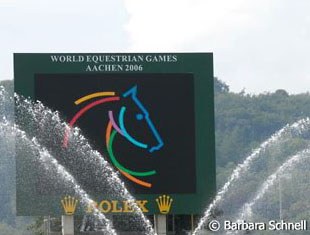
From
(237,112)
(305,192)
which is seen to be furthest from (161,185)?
(237,112)

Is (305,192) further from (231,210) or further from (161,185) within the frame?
(161,185)

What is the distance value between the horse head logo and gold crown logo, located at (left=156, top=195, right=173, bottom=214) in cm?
44

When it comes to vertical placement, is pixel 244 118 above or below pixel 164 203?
above

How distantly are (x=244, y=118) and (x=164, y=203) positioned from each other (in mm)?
114982

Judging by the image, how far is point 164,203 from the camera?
42.1 metres

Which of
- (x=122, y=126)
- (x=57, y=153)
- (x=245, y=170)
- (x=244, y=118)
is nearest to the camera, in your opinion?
(x=57, y=153)

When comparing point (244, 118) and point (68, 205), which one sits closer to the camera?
point (68, 205)

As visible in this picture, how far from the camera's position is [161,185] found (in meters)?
42.0

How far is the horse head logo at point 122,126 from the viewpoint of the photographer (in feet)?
138

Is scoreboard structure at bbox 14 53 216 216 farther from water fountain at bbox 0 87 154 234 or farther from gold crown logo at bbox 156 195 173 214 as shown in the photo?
water fountain at bbox 0 87 154 234

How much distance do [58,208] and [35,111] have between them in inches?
101

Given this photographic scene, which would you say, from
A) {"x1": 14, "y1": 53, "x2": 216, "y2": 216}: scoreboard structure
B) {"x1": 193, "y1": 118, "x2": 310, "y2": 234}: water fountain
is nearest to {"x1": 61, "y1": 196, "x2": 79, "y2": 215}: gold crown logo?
{"x1": 14, "y1": 53, "x2": 216, "y2": 216}: scoreboard structure

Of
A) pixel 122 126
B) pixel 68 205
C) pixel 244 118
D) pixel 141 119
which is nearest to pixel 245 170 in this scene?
pixel 141 119

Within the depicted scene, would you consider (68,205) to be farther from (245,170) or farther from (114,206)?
(245,170)
